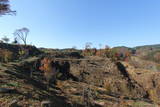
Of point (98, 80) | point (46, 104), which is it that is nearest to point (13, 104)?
point (46, 104)

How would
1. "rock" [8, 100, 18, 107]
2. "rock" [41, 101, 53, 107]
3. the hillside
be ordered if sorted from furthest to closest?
the hillside
"rock" [41, 101, 53, 107]
"rock" [8, 100, 18, 107]

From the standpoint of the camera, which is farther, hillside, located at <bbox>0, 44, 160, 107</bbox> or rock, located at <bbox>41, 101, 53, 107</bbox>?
hillside, located at <bbox>0, 44, 160, 107</bbox>

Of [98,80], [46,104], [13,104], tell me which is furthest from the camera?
[98,80]

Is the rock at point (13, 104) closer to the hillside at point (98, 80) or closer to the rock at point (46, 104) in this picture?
the rock at point (46, 104)

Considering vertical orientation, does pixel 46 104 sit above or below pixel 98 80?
above

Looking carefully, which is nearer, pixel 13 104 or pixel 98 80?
pixel 13 104

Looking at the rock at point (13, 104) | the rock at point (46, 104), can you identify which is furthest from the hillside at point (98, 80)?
the rock at point (13, 104)

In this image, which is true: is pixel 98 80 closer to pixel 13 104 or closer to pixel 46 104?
pixel 46 104

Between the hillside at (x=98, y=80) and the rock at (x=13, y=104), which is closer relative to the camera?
the rock at (x=13, y=104)

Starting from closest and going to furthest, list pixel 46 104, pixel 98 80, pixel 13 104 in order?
pixel 13 104 → pixel 46 104 → pixel 98 80

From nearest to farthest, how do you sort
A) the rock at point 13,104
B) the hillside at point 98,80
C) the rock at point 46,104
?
the rock at point 13,104
the rock at point 46,104
the hillside at point 98,80

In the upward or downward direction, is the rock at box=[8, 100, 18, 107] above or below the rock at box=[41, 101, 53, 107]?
above

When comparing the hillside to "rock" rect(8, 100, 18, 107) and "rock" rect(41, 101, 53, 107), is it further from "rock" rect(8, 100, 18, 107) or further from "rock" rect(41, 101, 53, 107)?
"rock" rect(8, 100, 18, 107)

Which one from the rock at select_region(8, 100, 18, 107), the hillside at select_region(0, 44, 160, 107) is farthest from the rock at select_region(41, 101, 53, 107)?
the hillside at select_region(0, 44, 160, 107)
